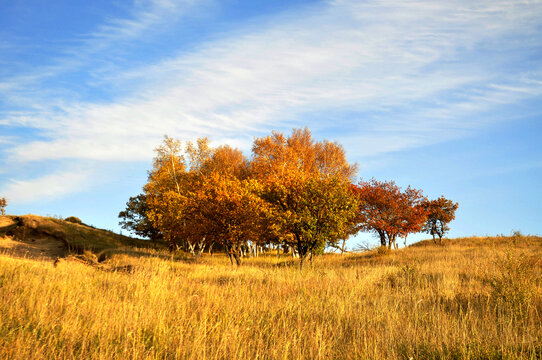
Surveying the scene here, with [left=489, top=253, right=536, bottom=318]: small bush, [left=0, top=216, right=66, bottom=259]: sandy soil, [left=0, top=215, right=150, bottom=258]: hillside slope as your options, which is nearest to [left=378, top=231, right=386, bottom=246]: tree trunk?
[left=0, top=215, right=150, bottom=258]: hillside slope

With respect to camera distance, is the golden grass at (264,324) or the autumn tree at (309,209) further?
the autumn tree at (309,209)

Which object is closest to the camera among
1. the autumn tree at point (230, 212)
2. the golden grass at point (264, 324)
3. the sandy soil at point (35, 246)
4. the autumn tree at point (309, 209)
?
the golden grass at point (264, 324)

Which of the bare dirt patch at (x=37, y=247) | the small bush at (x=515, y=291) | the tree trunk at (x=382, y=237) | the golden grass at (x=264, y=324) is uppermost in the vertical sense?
the tree trunk at (x=382, y=237)

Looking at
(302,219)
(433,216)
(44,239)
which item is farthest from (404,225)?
(44,239)

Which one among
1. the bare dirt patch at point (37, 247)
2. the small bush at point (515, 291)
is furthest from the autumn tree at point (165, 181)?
the small bush at point (515, 291)

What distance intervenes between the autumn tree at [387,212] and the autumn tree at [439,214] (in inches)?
273

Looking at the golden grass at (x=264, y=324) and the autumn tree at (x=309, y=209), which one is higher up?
the autumn tree at (x=309, y=209)

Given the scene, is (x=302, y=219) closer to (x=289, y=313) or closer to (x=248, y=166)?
(x=289, y=313)

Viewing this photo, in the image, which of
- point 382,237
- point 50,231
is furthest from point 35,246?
point 382,237

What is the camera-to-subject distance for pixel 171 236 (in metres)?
41.5

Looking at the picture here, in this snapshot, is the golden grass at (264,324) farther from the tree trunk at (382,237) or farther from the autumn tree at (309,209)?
the tree trunk at (382,237)

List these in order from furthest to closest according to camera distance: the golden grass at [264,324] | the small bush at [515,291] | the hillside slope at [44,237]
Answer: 1. the hillside slope at [44,237]
2. the small bush at [515,291]
3. the golden grass at [264,324]

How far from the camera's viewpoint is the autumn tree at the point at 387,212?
40.7 m

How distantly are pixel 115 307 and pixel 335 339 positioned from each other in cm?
467
